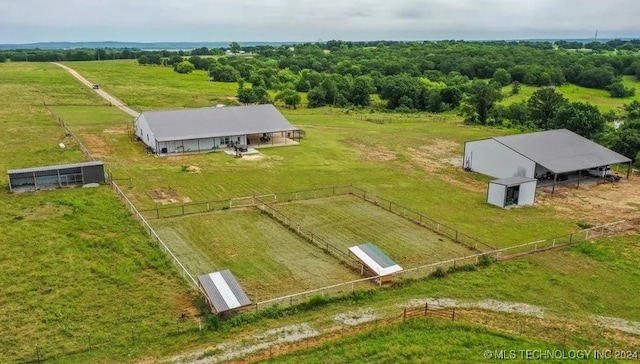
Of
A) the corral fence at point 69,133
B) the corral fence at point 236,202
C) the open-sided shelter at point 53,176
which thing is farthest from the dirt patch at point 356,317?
the corral fence at point 69,133

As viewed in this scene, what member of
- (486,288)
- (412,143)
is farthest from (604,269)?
(412,143)

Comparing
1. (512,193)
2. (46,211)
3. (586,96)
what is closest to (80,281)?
(46,211)

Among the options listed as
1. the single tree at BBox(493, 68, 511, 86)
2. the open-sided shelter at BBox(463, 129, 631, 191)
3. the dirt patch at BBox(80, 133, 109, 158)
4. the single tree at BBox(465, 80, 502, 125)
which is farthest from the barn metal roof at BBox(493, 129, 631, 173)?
the single tree at BBox(493, 68, 511, 86)

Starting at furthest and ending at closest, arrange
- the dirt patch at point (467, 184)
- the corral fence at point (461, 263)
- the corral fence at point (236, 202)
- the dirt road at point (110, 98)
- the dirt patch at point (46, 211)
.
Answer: the dirt road at point (110, 98) → the dirt patch at point (467, 184) → the corral fence at point (236, 202) → the dirt patch at point (46, 211) → the corral fence at point (461, 263)

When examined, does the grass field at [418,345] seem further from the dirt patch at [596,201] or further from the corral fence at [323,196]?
the dirt patch at [596,201]

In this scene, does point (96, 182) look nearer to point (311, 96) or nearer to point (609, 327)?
point (609, 327)

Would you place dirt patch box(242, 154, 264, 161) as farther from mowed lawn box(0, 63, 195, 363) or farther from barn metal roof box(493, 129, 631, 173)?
barn metal roof box(493, 129, 631, 173)
